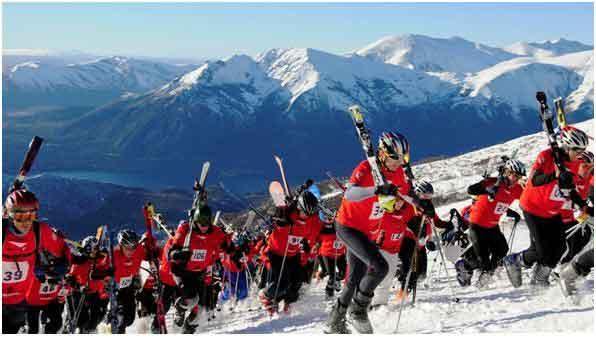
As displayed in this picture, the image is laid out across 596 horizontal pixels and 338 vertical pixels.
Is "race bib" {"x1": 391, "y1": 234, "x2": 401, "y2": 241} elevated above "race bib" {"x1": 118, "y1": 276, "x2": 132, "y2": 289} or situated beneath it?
elevated above

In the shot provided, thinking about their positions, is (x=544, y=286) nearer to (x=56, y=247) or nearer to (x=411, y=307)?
(x=411, y=307)

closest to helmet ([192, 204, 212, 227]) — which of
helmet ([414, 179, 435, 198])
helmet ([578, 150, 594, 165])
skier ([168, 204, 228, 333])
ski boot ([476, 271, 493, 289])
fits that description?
skier ([168, 204, 228, 333])

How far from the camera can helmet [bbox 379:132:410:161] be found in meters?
7.71

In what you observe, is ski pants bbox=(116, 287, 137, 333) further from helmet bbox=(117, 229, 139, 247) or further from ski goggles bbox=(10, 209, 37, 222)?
ski goggles bbox=(10, 209, 37, 222)

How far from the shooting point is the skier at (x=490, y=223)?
35.7 ft

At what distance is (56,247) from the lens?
7957 mm

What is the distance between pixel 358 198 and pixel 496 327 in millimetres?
2659

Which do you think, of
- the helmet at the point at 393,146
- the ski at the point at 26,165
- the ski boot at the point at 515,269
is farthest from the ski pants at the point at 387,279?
the ski at the point at 26,165

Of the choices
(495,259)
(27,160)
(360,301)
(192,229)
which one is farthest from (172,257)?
(495,259)

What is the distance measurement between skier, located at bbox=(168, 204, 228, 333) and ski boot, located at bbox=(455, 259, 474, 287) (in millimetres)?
4834

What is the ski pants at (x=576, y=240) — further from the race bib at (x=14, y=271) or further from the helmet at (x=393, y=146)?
the race bib at (x=14, y=271)

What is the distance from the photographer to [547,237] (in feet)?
30.7

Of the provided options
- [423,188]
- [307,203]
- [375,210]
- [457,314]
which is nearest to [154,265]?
[307,203]

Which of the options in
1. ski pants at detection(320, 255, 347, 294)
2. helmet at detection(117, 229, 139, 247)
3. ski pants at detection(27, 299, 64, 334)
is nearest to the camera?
ski pants at detection(27, 299, 64, 334)
